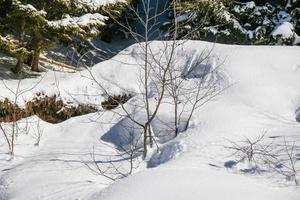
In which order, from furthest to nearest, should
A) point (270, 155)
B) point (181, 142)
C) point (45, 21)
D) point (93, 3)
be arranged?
point (93, 3) → point (45, 21) → point (181, 142) → point (270, 155)

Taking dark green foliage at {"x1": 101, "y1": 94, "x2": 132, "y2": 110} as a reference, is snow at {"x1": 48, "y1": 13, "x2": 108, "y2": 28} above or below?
above

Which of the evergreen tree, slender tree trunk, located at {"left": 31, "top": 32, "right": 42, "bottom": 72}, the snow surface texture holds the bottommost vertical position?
the snow surface texture

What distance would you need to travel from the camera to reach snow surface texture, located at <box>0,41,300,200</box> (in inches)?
193

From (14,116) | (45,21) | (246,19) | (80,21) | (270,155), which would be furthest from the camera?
(246,19)

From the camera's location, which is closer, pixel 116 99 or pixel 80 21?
pixel 116 99

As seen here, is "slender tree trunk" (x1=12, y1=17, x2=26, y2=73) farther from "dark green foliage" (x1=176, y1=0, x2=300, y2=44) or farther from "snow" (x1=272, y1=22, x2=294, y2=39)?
"snow" (x1=272, y1=22, x2=294, y2=39)

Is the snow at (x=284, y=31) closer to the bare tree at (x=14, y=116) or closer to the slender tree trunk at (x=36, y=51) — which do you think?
the slender tree trunk at (x=36, y=51)

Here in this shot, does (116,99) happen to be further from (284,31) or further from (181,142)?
(284,31)

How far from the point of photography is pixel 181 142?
656 cm

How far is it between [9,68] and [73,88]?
2.81m

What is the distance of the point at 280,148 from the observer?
6148mm

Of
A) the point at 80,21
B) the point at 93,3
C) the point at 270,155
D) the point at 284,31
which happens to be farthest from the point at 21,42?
the point at 270,155

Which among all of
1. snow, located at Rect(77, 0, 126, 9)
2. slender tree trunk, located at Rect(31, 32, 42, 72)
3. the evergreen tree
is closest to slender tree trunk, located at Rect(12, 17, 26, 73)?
the evergreen tree

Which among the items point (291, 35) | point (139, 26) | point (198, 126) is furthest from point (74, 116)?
point (139, 26)
